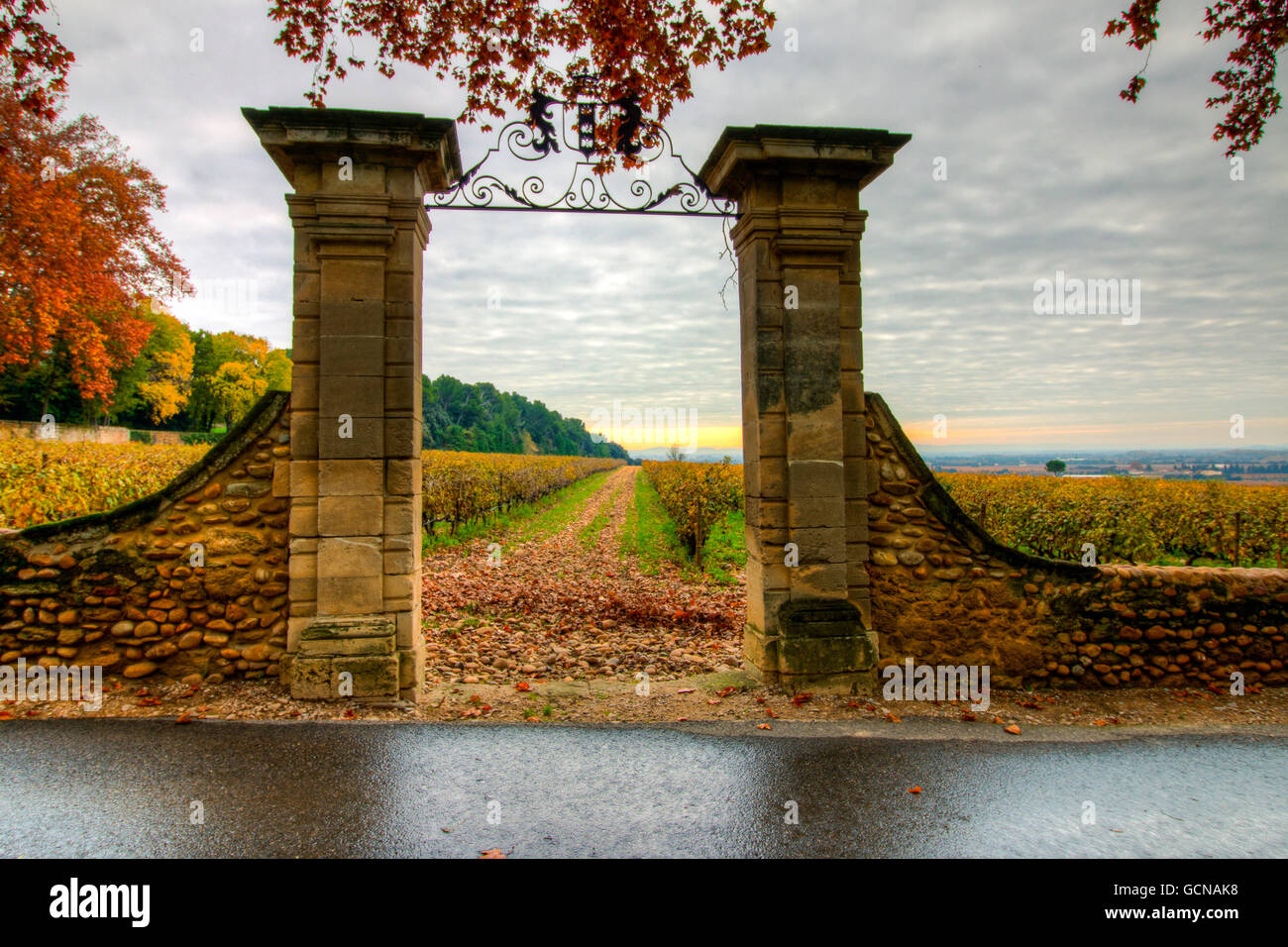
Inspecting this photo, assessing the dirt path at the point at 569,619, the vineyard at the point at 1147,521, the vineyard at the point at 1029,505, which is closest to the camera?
the dirt path at the point at 569,619

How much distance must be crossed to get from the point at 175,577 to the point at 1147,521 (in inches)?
581

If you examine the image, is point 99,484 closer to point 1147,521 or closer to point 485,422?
point 1147,521

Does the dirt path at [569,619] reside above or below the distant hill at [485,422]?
below

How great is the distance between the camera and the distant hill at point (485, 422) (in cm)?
7706

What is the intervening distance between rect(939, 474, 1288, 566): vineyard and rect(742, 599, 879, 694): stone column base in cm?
694

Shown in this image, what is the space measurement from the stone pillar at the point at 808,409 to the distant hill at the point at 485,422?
51.8 metres

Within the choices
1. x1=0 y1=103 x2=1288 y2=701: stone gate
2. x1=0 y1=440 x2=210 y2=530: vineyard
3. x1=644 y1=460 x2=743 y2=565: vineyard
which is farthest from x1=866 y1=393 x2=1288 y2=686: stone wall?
x1=0 y1=440 x2=210 y2=530: vineyard

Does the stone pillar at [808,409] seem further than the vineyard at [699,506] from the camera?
No

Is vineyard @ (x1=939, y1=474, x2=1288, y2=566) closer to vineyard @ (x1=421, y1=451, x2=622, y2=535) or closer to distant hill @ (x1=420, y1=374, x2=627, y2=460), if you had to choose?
vineyard @ (x1=421, y1=451, x2=622, y2=535)

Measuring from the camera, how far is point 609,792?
3.50 m

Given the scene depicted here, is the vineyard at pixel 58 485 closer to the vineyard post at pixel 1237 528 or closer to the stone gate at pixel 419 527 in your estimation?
the stone gate at pixel 419 527

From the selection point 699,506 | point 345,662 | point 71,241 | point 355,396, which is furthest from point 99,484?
point 71,241

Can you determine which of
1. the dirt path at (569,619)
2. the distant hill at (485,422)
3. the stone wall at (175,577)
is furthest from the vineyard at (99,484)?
the distant hill at (485,422)

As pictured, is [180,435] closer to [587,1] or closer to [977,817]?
[587,1]
